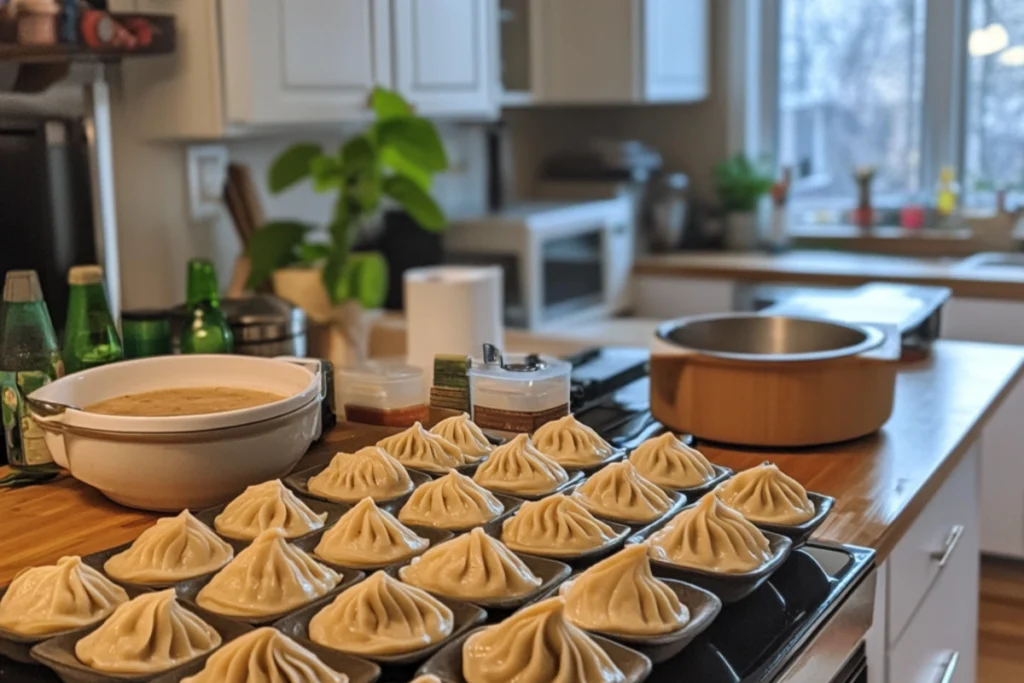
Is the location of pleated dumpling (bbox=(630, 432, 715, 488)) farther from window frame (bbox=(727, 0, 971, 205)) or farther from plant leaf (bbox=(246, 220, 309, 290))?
window frame (bbox=(727, 0, 971, 205))

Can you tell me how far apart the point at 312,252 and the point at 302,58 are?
38 centimetres

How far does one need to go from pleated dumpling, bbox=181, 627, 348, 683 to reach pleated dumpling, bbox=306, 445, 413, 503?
337 mm

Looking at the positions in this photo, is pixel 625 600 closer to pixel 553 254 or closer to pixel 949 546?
pixel 949 546

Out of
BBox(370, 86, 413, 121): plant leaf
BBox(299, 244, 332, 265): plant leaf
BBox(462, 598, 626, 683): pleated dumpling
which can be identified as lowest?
BBox(462, 598, 626, 683): pleated dumpling

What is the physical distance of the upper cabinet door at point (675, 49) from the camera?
3342mm

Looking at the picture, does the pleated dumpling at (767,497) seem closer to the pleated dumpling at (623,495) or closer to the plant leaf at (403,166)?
the pleated dumpling at (623,495)

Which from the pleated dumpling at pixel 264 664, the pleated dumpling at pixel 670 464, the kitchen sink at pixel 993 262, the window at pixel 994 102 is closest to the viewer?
the pleated dumpling at pixel 264 664

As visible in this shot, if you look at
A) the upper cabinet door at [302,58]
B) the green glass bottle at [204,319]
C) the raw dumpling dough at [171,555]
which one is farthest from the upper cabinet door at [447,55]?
the raw dumpling dough at [171,555]

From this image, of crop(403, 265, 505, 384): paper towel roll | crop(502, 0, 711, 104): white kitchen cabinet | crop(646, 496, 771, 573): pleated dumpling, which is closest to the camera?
crop(646, 496, 771, 573): pleated dumpling

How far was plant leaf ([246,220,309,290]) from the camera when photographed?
2.25 m

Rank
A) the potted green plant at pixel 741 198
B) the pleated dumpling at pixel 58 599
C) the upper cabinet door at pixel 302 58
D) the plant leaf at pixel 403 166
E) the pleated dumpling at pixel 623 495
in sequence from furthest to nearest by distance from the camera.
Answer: the potted green plant at pixel 741 198
the plant leaf at pixel 403 166
the upper cabinet door at pixel 302 58
the pleated dumpling at pixel 623 495
the pleated dumpling at pixel 58 599

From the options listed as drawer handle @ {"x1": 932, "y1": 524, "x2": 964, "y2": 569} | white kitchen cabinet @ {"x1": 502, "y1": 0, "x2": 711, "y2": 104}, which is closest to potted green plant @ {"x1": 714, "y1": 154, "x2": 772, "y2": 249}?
white kitchen cabinet @ {"x1": 502, "y1": 0, "x2": 711, "y2": 104}

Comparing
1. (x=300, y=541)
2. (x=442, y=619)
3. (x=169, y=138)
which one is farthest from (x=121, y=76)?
(x=442, y=619)

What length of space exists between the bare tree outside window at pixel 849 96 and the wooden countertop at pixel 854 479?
7.05 ft
